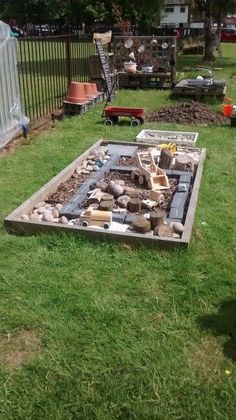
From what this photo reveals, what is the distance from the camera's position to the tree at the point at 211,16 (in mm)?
22656

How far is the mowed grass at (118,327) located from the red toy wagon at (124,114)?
4.21m

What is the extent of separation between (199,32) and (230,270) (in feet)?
126

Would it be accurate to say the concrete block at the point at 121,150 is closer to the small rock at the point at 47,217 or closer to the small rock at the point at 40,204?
the small rock at the point at 40,204

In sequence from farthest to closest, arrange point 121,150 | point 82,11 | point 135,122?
point 82,11, point 135,122, point 121,150

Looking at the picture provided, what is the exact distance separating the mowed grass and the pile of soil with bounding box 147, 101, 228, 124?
4777mm

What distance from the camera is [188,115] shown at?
940 cm

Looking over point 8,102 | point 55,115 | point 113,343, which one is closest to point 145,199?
point 113,343

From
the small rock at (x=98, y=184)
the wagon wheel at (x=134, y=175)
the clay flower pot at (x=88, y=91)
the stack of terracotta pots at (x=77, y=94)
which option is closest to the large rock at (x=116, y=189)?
the small rock at (x=98, y=184)

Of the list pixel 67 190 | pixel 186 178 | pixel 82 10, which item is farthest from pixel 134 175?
pixel 82 10

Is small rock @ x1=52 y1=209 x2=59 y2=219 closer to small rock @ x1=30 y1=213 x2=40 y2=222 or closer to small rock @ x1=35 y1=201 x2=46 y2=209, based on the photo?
small rock @ x1=30 y1=213 x2=40 y2=222

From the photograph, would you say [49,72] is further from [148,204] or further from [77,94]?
[148,204]

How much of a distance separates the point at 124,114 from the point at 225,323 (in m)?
6.16

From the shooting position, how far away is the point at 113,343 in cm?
280

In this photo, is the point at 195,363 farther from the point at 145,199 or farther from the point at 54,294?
the point at 145,199
